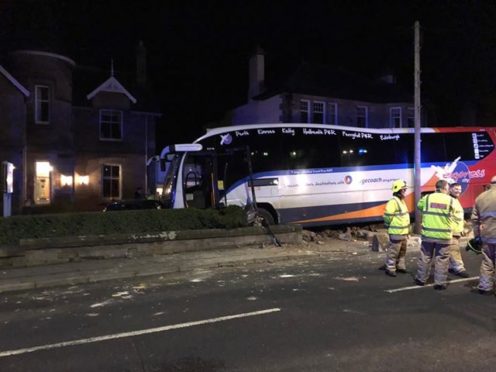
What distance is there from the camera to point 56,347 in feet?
18.5

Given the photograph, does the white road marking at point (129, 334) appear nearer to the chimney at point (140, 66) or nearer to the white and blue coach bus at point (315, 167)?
the white and blue coach bus at point (315, 167)

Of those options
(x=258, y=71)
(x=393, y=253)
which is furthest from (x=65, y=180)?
(x=393, y=253)

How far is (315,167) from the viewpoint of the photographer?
1508 cm

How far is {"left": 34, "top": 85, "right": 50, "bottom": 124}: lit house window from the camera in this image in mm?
24922

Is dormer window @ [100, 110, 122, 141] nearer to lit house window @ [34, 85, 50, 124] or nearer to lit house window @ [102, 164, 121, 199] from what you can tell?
lit house window @ [102, 164, 121, 199]

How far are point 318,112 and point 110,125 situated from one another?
12.6m

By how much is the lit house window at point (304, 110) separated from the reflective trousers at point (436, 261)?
2344 cm

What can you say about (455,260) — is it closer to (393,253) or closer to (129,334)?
(393,253)

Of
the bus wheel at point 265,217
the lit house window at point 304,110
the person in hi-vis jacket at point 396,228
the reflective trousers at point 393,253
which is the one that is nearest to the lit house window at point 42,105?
the lit house window at point 304,110

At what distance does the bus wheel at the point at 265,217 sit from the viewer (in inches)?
561

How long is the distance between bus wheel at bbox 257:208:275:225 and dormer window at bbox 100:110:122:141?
15.5m

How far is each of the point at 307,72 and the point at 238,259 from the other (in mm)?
24052

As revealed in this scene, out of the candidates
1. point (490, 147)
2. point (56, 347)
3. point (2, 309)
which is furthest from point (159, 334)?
point (490, 147)

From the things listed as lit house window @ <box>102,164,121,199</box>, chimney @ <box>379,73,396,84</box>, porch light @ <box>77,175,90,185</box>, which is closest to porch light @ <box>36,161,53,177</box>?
porch light @ <box>77,175,90,185</box>
